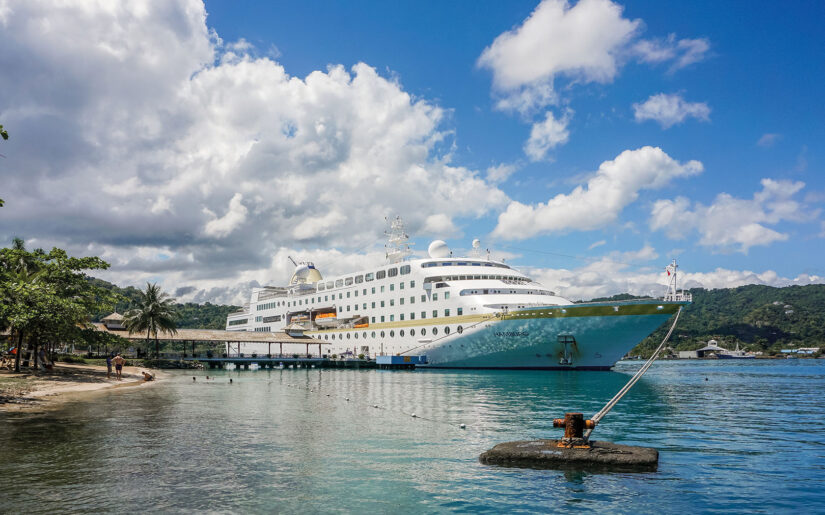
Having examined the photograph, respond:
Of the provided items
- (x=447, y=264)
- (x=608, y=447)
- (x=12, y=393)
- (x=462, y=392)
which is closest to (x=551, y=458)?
(x=608, y=447)

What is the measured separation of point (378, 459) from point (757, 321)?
523 ft

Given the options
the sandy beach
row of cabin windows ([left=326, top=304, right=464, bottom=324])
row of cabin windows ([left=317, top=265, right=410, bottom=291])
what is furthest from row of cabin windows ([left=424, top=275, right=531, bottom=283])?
the sandy beach

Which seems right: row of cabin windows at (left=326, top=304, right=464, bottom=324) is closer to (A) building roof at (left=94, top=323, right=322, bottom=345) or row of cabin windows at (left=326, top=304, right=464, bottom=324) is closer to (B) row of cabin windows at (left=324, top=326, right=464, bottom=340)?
(B) row of cabin windows at (left=324, top=326, right=464, bottom=340)

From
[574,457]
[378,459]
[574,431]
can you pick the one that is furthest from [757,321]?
[378,459]

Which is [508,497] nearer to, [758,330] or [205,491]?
[205,491]

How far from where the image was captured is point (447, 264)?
54.7m

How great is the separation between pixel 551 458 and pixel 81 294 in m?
35.6

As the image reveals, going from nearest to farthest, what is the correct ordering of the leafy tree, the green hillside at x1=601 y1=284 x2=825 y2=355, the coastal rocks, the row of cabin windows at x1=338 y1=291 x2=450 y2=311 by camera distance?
the coastal rocks
the leafy tree
the row of cabin windows at x1=338 y1=291 x2=450 y2=311
the green hillside at x1=601 y1=284 x2=825 y2=355

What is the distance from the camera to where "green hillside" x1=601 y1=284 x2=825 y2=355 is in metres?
132

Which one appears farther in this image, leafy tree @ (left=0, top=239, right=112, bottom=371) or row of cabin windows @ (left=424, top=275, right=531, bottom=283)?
row of cabin windows @ (left=424, top=275, right=531, bottom=283)

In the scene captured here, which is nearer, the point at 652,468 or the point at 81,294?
the point at 652,468

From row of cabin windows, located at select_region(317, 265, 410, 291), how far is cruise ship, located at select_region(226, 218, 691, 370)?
0.39ft

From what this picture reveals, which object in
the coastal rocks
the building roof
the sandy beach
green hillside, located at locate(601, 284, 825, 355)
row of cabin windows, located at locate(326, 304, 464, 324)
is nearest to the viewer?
the coastal rocks

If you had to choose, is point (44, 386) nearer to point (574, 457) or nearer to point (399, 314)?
point (574, 457)
